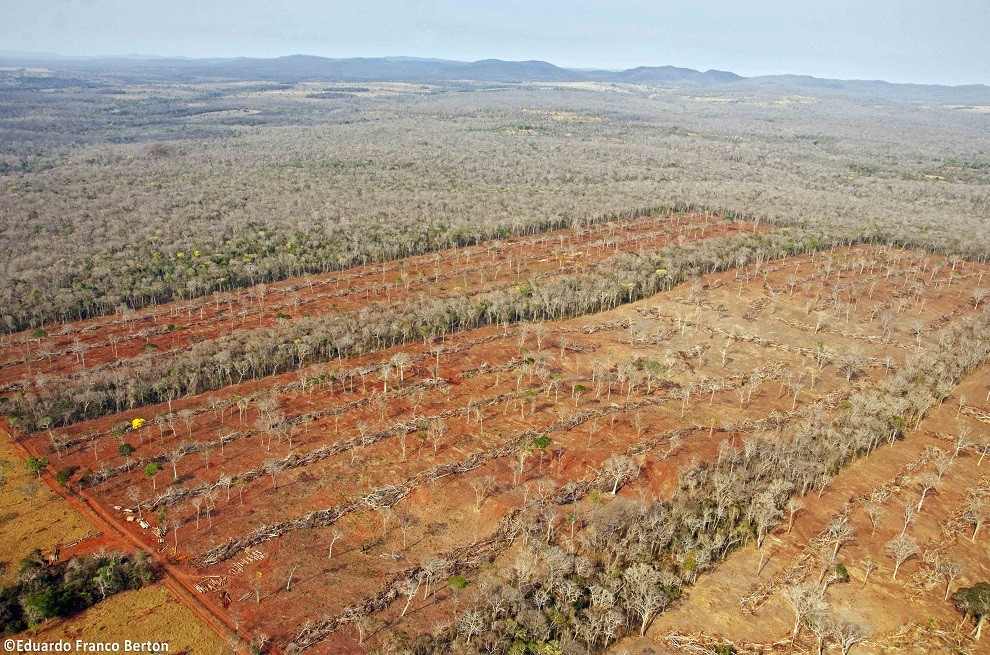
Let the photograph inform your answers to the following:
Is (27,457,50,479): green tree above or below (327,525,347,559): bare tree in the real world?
above

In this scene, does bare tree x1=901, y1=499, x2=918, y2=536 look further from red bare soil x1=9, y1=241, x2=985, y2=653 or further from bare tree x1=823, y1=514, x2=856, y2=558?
red bare soil x1=9, y1=241, x2=985, y2=653

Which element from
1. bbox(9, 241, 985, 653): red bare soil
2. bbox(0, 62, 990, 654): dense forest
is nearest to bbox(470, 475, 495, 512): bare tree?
bbox(9, 241, 985, 653): red bare soil

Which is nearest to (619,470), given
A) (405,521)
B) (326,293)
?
(405,521)

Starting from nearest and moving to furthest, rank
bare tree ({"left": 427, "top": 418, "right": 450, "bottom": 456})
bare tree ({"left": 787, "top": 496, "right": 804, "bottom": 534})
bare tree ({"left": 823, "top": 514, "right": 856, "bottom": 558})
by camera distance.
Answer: bare tree ({"left": 823, "top": 514, "right": 856, "bottom": 558}) → bare tree ({"left": 787, "top": 496, "right": 804, "bottom": 534}) → bare tree ({"left": 427, "top": 418, "right": 450, "bottom": 456})

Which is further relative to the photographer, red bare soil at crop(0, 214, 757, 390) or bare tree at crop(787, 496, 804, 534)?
red bare soil at crop(0, 214, 757, 390)

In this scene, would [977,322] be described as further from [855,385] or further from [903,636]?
[903,636]

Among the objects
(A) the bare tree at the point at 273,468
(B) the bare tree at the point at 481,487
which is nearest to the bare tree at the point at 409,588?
(B) the bare tree at the point at 481,487

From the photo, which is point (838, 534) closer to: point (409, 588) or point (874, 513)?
point (874, 513)

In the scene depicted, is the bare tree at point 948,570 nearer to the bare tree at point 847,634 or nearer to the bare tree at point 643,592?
the bare tree at point 847,634

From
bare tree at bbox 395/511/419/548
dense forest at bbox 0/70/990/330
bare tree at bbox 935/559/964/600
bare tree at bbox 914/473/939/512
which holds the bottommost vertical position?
bare tree at bbox 395/511/419/548

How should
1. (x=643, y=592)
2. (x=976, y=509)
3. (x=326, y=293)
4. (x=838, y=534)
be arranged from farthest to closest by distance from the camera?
(x=326, y=293), (x=976, y=509), (x=838, y=534), (x=643, y=592)

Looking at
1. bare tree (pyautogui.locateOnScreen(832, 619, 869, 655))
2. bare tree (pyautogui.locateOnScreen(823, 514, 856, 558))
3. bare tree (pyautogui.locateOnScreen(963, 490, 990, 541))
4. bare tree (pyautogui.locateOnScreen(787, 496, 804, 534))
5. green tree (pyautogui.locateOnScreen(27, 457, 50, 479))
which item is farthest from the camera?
green tree (pyautogui.locateOnScreen(27, 457, 50, 479))
